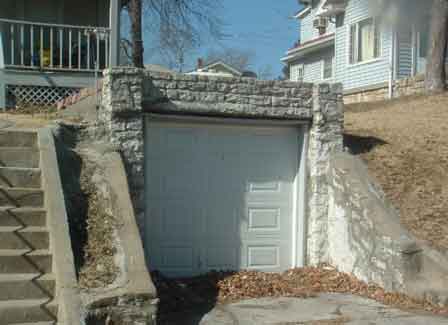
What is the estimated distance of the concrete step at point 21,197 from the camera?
677 centimetres

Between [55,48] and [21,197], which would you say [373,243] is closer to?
[21,197]

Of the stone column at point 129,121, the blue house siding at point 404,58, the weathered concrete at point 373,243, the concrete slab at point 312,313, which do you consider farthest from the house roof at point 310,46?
the concrete slab at point 312,313

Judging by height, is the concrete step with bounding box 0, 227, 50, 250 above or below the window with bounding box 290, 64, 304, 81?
below

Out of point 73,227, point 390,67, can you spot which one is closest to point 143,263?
point 73,227

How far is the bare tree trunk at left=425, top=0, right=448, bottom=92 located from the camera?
17281 millimetres

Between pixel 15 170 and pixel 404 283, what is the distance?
4833 mm

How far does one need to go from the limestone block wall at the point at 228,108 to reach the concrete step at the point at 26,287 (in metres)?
2.36

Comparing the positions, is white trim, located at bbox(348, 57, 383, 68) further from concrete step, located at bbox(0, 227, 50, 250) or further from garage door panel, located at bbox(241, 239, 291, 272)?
concrete step, located at bbox(0, 227, 50, 250)

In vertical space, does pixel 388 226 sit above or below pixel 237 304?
above

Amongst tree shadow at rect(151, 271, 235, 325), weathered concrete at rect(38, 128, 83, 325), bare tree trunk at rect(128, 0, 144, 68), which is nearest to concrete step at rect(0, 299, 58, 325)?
weathered concrete at rect(38, 128, 83, 325)

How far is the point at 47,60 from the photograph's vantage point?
46.7ft

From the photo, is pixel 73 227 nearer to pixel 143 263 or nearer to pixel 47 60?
pixel 143 263

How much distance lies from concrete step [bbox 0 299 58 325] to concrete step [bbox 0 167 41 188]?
1.66 m

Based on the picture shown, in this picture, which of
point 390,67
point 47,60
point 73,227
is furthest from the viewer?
point 390,67
